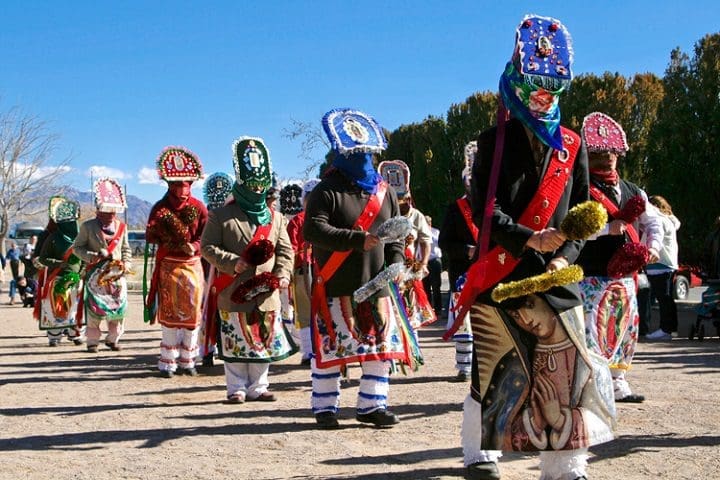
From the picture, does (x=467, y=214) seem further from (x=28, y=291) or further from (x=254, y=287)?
(x=28, y=291)

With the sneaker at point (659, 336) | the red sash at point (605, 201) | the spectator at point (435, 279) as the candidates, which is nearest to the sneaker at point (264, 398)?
the red sash at point (605, 201)

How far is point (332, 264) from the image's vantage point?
611cm

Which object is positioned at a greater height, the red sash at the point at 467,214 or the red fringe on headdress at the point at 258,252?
the red sash at the point at 467,214

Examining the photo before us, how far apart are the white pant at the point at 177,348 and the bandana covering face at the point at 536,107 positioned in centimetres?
570

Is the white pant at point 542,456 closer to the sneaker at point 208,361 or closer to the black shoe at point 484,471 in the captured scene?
the black shoe at point 484,471

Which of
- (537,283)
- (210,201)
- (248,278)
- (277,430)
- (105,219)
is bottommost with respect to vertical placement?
(277,430)

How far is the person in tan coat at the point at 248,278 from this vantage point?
7242 mm

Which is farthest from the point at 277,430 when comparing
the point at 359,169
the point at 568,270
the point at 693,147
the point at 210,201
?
the point at 693,147

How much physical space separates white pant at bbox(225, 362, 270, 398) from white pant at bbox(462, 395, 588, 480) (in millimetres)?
3208

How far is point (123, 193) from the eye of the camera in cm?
1092

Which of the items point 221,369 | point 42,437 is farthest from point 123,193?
point 42,437

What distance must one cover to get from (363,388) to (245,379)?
168 cm

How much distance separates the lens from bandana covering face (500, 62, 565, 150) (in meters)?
4.16

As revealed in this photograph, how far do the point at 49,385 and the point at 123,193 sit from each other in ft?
9.82
